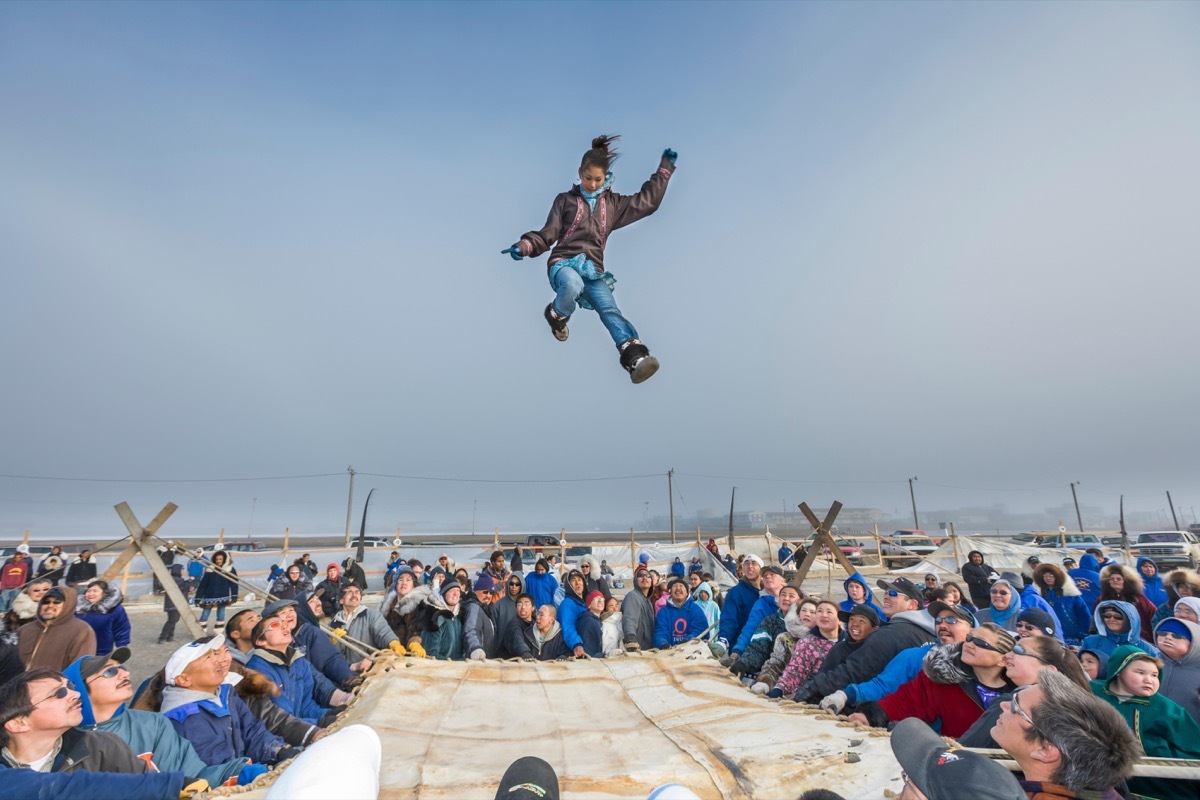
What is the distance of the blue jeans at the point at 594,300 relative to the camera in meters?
3.63

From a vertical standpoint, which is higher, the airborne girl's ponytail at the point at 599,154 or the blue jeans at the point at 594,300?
the airborne girl's ponytail at the point at 599,154

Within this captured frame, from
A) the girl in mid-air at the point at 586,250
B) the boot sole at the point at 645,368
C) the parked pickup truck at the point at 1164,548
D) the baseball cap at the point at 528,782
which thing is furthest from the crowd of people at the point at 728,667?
the parked pickup truck at the point at 1164,548

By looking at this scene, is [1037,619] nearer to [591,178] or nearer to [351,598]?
[591,178]

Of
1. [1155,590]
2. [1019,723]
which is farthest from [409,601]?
[1155,590]

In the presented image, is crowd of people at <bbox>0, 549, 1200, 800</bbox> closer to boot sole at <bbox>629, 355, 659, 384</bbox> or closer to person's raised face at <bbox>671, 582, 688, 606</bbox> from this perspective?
person's raised face at <bbox>671, 582, 688, 606</bbox>

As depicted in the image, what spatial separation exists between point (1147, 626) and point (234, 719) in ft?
27.2

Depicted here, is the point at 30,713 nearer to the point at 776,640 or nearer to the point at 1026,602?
the point at 776,640

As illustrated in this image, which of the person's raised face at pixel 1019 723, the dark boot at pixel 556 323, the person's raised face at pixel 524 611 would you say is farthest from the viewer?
the person's raised face at pixel 524 611

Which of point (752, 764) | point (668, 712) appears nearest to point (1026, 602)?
point (668, 712)

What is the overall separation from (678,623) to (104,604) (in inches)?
250

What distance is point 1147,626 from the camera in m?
5.83

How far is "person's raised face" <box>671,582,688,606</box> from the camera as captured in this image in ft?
19.9

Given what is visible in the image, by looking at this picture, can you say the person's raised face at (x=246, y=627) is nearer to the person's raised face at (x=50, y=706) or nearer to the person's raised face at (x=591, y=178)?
the person's raised face at (x=50, y=706)

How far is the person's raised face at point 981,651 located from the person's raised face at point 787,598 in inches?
73.8
